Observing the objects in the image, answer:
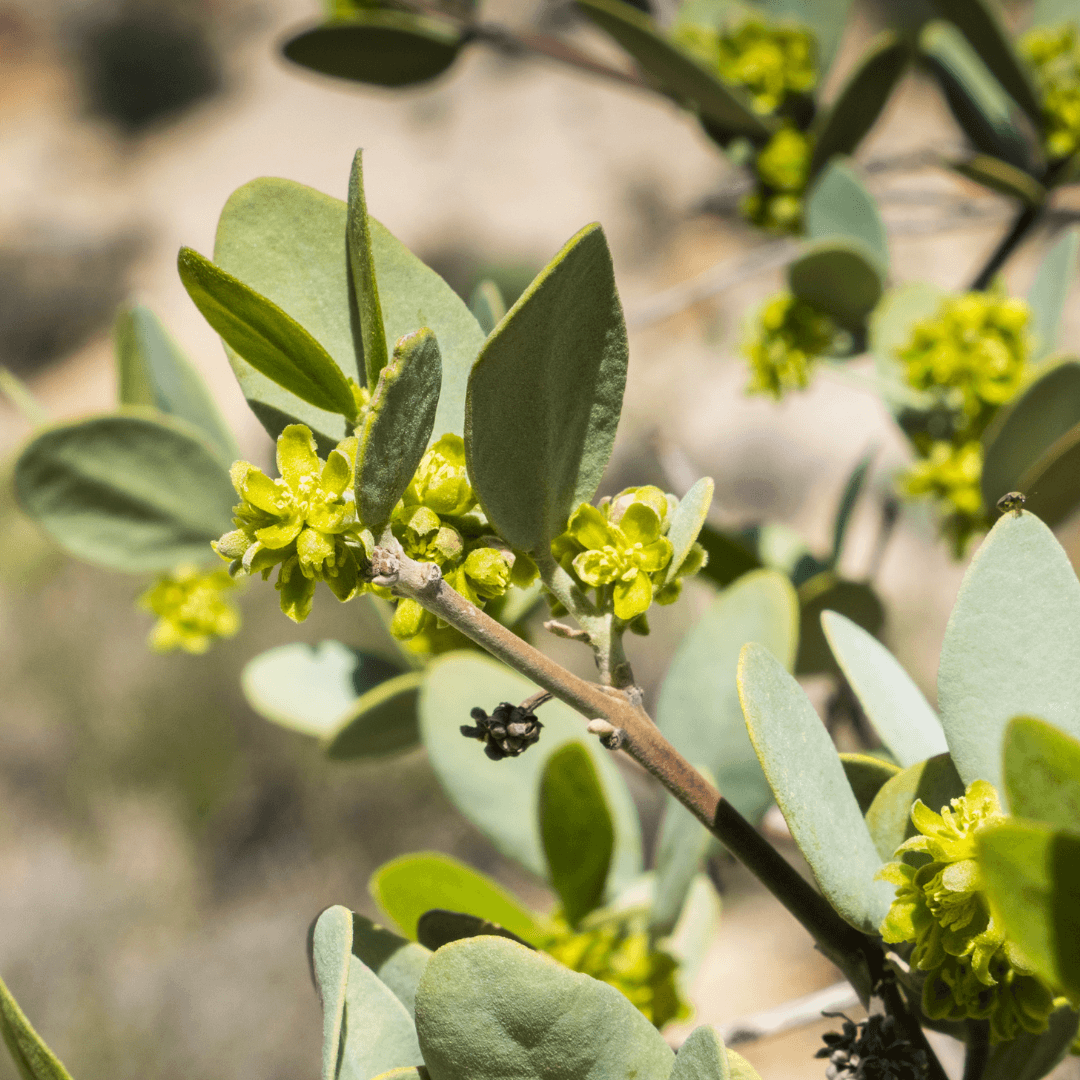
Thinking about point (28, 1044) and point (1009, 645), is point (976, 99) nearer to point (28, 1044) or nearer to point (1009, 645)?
point (1009, 645)

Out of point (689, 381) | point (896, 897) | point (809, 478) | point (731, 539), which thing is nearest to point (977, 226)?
Result: point (731, 539)

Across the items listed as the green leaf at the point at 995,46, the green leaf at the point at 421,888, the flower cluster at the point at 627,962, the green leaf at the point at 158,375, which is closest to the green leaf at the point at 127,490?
the green leaf at the point at 158,375

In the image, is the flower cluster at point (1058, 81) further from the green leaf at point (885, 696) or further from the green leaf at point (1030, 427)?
the green leaf at point (885, 696)

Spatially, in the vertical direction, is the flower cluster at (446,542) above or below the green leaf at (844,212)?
below

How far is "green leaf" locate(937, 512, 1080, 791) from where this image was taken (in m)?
0.44

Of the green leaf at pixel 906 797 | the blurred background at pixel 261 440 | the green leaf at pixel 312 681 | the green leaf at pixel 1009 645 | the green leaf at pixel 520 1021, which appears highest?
the green leaf at pixel 1009 645

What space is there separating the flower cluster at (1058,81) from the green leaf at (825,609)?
648mm

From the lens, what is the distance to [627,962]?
84cm

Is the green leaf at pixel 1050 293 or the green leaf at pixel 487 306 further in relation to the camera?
the green leaf at pixel 1050 293

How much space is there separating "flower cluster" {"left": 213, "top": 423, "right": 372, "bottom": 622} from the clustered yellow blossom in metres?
0.78

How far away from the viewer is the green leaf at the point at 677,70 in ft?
3.48

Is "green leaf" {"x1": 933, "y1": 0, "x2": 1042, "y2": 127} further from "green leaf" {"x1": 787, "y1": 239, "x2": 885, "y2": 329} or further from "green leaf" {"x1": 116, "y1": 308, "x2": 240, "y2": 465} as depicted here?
"green leaf" {"x1": 116, "y1": 308, "x2": 240, "y2": 465}

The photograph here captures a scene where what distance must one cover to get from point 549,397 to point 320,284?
0.50ft

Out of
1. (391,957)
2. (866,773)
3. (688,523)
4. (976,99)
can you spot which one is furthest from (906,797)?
(976,99)
